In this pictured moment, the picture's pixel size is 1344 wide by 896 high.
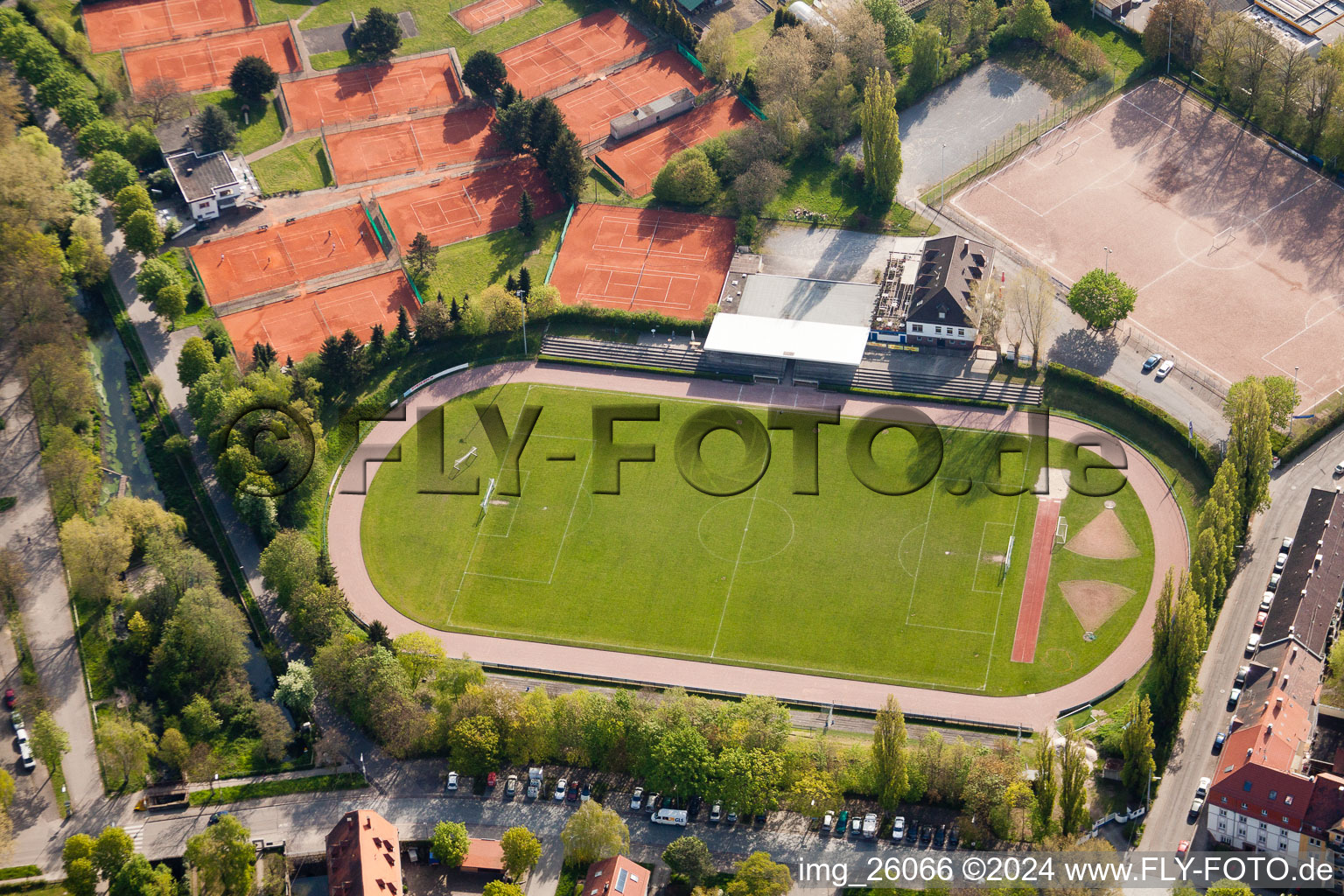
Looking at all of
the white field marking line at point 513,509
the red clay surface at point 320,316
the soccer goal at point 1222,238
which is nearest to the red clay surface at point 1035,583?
the soccer goal at point 1222,238

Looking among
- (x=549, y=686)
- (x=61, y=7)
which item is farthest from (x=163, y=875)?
(x=61, y=7)

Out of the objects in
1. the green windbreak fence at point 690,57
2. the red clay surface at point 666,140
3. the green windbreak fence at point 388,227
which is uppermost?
the green windbreak fence at point 690,57

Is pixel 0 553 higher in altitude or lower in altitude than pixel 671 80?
lower

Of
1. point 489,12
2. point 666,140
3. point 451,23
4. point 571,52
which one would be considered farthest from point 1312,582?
point 451,23

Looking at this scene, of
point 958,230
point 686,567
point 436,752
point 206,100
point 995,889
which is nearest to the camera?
point 995,889

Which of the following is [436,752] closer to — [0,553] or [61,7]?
[0,553]

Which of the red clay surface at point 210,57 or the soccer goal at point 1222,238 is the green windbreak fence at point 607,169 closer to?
the red clay surface at point 210,57

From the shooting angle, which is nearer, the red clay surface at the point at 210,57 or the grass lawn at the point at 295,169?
the grass lawn at the point at 295,169
